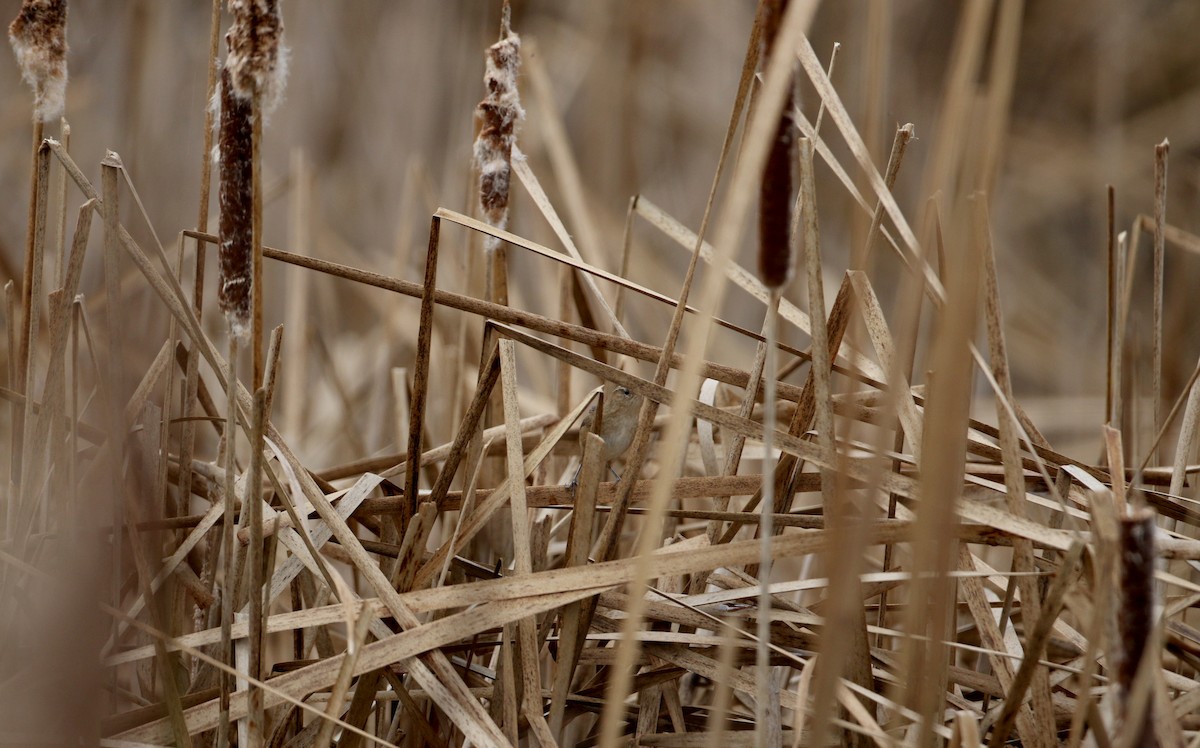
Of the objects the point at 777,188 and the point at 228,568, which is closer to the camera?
the point at 777,188

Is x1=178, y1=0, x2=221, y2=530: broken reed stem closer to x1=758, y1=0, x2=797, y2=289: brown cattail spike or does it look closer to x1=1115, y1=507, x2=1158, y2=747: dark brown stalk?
x1=758, y1=0, x2=797, y2=289: brown cattail spike

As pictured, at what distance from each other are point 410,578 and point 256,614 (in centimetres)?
11

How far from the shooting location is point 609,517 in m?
0.60

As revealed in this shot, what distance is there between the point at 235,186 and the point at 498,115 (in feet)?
0.77

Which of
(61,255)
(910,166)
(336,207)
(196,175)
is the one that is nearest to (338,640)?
(61,255)

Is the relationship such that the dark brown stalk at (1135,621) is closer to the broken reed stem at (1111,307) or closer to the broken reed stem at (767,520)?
the broken reed stem at (767,520)

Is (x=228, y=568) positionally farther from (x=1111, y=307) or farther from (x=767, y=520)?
(x=1111, y=307)

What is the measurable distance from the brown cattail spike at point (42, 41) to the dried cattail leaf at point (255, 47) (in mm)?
227

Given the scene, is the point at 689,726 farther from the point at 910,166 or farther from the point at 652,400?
the point at 910,166

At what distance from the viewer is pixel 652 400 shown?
2.02 ft

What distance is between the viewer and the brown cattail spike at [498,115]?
0.66m

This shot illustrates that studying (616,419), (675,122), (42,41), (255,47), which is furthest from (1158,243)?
(675,122)

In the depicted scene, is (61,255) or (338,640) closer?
(61,255)

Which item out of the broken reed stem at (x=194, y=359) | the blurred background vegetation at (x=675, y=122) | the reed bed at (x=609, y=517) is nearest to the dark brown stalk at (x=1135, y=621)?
the reed bed at (x=609, y=517)
